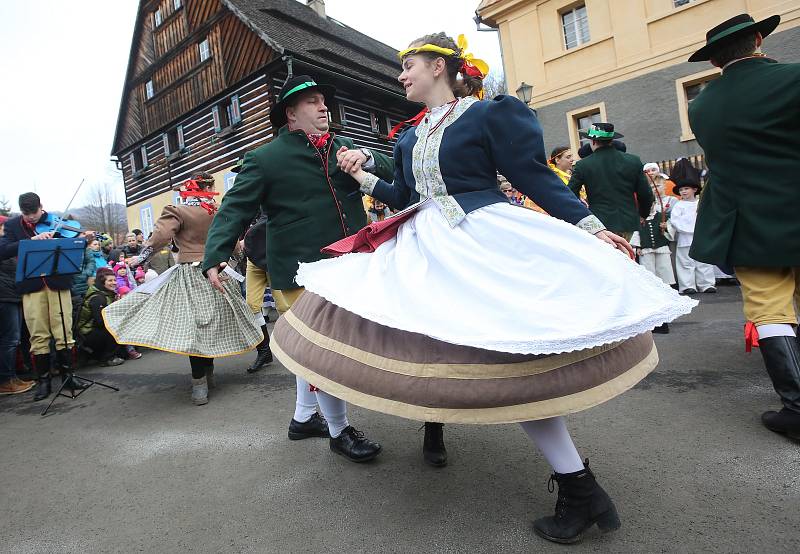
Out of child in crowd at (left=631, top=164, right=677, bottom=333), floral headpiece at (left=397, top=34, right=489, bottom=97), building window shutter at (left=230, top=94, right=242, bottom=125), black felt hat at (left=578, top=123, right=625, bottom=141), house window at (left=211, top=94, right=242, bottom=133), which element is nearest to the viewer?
floral headpiece at (left=397, top=34, right=489, bottom=97)

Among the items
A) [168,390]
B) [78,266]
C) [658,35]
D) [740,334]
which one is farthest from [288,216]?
[658,35]

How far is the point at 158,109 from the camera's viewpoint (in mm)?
20750

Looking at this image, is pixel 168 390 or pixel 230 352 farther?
pixel 168 390

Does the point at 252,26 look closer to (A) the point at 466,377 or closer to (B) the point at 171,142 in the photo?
(B) the point at 171,142

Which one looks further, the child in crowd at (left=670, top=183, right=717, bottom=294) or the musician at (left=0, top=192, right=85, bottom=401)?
the child in crowd at (left=670, top=183, right=717, bottom=294)

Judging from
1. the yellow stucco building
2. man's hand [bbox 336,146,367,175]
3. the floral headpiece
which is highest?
the yellow stucco building

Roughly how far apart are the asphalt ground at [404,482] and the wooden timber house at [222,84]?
470 inches

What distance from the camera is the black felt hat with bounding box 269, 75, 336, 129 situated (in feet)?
9.20

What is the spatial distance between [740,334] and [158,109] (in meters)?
22.4

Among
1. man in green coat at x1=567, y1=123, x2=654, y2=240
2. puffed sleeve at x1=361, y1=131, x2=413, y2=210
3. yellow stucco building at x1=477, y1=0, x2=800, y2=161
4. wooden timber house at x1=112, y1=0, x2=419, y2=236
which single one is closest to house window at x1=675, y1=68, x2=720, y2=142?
yellow stucco building at x1=477, y1=0, x2=800, y2=161

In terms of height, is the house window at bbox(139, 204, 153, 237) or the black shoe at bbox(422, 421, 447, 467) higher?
the house window at bbox(139, 204, 153, 237)

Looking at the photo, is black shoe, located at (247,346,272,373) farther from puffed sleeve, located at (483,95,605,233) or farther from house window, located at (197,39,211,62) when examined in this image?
house window, located at (197,39,211,62)

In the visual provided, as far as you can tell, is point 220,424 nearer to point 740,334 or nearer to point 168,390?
point 168,390

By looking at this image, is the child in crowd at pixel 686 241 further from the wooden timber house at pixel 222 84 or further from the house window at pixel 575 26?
the wooden timber house at pixel 222 84
